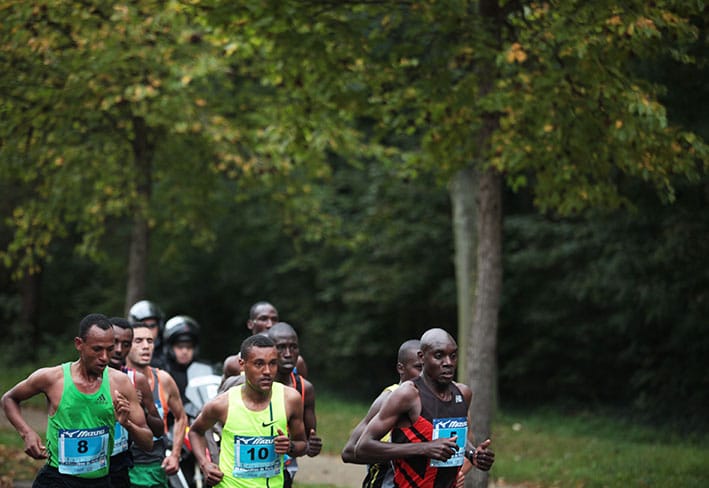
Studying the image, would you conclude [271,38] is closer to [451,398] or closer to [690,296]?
[451,398]

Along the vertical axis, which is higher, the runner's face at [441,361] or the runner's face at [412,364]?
the runner's face at [441,361]

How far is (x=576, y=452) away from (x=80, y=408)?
8.86 meters

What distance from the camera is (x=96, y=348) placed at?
5.96 m

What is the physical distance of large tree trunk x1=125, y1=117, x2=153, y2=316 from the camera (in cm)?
1469

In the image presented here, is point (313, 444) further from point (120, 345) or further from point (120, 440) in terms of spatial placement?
point (120, 345)

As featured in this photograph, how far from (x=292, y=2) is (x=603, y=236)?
8.71 metres

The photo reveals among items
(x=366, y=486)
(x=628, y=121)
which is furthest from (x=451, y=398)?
(x=628, y=121)

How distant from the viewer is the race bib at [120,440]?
675 cm

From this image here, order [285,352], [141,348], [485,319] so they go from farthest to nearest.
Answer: [485,319]
[141,348]
[285,352]

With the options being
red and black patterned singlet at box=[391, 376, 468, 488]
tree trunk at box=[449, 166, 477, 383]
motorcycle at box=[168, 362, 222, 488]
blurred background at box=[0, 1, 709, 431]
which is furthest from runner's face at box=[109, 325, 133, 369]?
tree trunk at box=[449, 166, 477, 383]

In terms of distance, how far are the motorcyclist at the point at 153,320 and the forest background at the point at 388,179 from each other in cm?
237

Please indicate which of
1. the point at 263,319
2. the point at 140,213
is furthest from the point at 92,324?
the point at 140,213

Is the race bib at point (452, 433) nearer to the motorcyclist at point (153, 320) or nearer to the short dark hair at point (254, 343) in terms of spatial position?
the short dark hair at point (254, 343)

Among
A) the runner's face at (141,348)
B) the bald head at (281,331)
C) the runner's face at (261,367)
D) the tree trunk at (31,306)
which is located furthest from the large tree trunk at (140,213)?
the tree trunk at (31,306)
